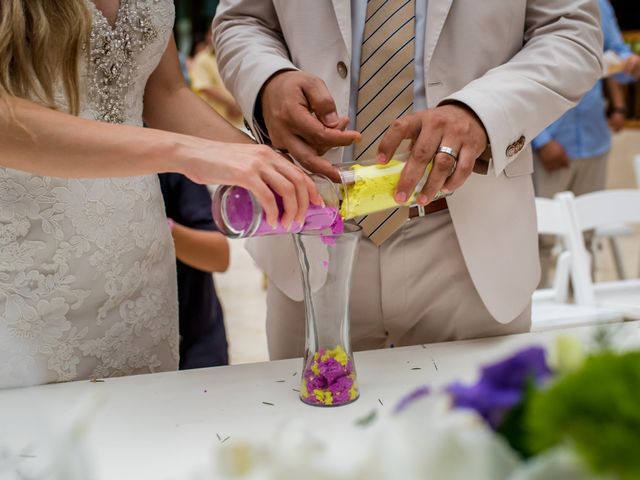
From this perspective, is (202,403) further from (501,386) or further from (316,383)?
(501,386)

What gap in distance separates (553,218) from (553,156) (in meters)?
1.30

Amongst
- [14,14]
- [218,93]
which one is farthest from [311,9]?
[218,93]

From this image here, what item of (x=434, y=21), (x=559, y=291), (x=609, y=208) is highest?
(x=434, y=21)

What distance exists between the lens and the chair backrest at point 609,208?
292 centimetres

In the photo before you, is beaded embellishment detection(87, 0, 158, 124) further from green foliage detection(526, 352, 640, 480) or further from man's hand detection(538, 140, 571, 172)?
man's hand detection(538, 140, 571, 172)

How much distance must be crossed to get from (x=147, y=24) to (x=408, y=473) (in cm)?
125

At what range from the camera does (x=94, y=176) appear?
3.86 feet

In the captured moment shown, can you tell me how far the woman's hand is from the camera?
3.35 ft

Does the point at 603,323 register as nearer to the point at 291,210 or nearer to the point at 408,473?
the point at 408,473

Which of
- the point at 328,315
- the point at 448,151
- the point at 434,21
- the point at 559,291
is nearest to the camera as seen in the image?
the point at 328,315

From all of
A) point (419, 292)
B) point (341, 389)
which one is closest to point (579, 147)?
point (419, 292)

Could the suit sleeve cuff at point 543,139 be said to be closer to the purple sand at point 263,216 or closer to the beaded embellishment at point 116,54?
the beaded embellishment at point 116,54

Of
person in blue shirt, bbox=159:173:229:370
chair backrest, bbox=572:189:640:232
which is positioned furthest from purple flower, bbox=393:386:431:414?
chair backrest, bbox=572:189:640:232

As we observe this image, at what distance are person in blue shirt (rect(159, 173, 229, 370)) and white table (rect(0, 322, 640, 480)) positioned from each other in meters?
1.03
